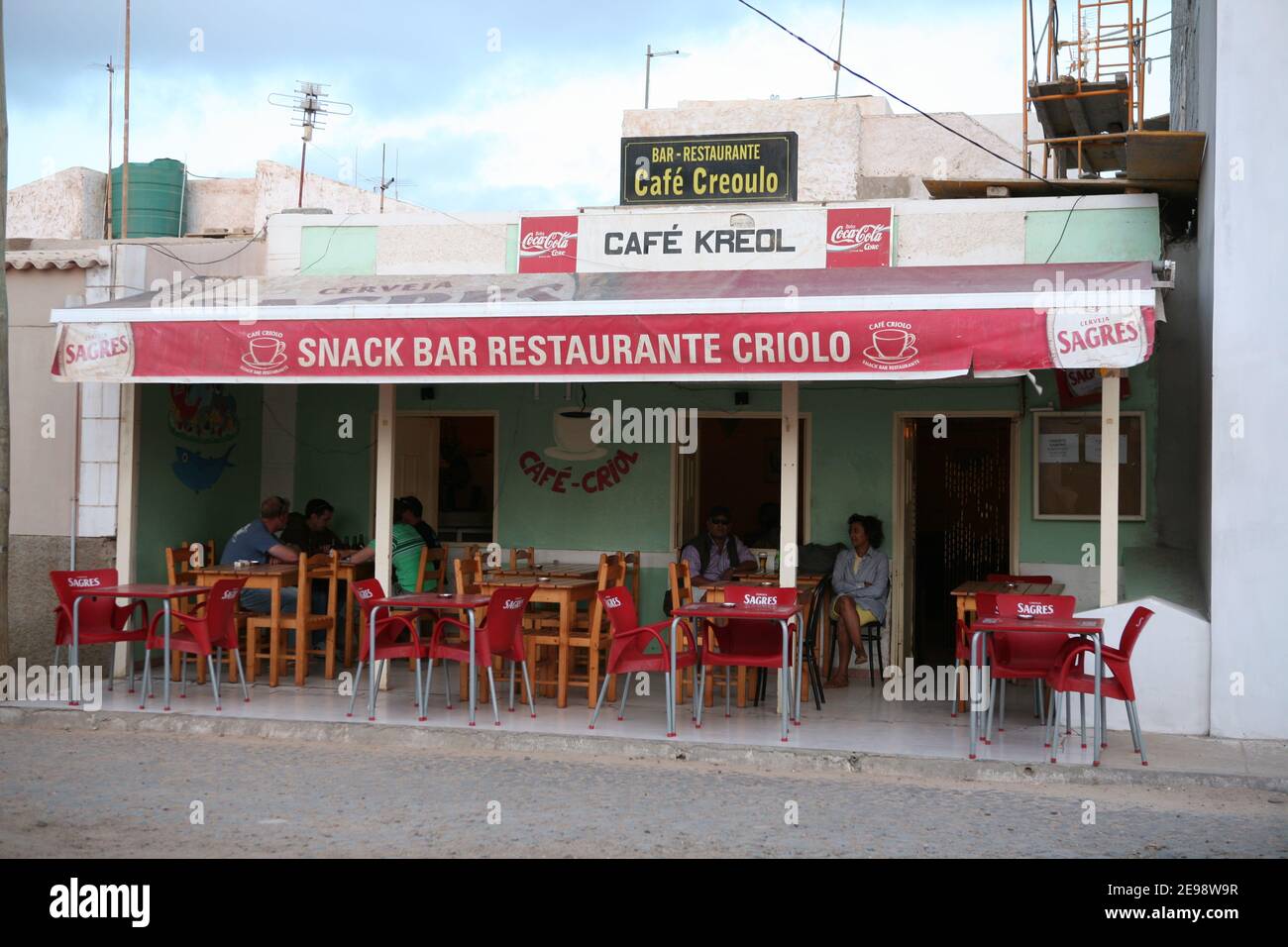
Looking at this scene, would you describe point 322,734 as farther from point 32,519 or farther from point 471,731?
point 32,519

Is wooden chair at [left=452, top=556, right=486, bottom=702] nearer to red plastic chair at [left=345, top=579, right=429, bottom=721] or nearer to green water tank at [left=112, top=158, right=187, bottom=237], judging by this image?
red plastic chair at [left=345, top=579, right=429, bottom=721]

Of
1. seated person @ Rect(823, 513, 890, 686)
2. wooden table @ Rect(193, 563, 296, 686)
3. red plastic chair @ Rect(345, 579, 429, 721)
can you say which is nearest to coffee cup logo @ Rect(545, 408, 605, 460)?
seated person @ Rect(823, 513, 890, 686)

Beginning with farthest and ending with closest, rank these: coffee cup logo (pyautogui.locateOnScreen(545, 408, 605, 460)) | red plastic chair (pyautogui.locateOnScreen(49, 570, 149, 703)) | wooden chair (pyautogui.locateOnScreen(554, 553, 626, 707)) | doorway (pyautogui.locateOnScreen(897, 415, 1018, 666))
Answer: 1. doorway (pyautogui.locateOnScreen(897, 415, 1018, 666))
2. coffee cup logo (pyautogui.locateOnScreen(545, 408, 605, 460))
3. wooden chair (pyautogui.locateOnScreen(554, 553, 626, 707))
4. red plastic chair (pyautogui.locateOnScreen(49, 570, 149, 703))

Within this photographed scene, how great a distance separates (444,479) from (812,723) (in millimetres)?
5696

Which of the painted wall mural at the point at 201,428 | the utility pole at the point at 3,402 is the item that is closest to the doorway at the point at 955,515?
the painted wall mural at the point at 201,428

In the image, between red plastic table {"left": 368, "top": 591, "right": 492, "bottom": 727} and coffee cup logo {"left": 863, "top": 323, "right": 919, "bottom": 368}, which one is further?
Result: red plastic table {"left": 368, "top": 591, "right": 492, "bottom": 727}

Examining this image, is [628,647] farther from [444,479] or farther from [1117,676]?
[444,479]

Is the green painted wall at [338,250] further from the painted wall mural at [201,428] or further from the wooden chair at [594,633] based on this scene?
the wooden chair at [594,633]

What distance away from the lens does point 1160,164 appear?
1012cm

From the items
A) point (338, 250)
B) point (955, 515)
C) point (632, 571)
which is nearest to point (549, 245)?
point (338, 250)

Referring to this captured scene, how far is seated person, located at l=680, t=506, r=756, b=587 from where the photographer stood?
11156 millimetres

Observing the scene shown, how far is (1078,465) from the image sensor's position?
1095 cm

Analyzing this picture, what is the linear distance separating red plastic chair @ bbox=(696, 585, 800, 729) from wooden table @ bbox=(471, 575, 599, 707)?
1012mm
